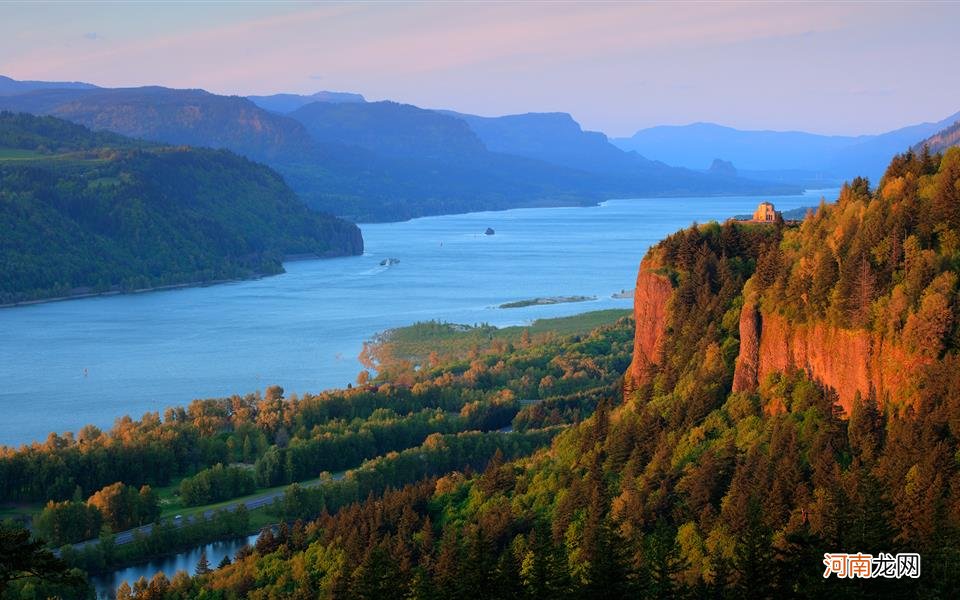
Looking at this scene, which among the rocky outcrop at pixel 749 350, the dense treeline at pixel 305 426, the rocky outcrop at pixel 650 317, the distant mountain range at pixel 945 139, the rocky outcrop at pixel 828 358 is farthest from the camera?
the distant mountain range at pixel 945 139

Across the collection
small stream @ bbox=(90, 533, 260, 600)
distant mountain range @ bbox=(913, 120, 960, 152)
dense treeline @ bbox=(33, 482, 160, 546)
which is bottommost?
small stream @ bbox=(90, 533, 260, 600)

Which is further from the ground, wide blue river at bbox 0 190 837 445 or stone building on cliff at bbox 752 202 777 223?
stone building on cliff at bbox 752 202 777 223

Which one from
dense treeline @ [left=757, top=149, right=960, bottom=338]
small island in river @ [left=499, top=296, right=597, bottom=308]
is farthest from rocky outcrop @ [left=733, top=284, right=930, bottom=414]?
small island in river @ [left=499, top=296, right=597, bottom=308]

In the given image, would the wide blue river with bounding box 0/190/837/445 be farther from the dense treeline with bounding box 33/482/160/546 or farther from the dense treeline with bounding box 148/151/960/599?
the dense treeline with bounding box 148/151/960/599

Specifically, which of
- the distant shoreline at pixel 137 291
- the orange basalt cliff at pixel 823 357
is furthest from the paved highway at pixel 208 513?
the distant shoreline at pixel 137 291

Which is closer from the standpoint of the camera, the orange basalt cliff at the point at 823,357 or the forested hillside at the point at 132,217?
the orange basalt cliff at the point at 823,357

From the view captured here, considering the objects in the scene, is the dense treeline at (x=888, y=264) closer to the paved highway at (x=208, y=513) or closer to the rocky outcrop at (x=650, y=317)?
Answer: the rocky outcrop at (x=650, y=317)

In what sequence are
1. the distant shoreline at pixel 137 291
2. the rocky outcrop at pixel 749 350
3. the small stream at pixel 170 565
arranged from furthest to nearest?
1. the distant shoreline at pixel 137 291
2. the small stream at pixel 170 565
3. the rocky outcrop at pixel 749 350

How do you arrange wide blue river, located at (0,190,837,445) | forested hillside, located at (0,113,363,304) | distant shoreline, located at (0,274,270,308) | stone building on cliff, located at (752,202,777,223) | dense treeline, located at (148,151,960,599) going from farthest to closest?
1. forested hillside, located at (0,113,363,304)
2. distant shoreline, located at (0,274,270,308)
3. wide blue river, located at (0,190,837,445)
4. stone building on cliff, located at (752,202,777,223)
5. dense treeline, located at (148,151,960,599)
